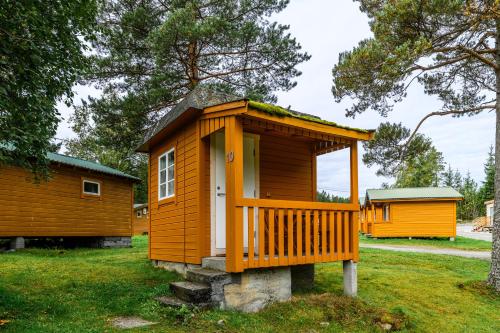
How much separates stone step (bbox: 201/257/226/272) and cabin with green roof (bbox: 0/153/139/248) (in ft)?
21.9

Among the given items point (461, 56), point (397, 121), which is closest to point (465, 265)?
point (397, 121)

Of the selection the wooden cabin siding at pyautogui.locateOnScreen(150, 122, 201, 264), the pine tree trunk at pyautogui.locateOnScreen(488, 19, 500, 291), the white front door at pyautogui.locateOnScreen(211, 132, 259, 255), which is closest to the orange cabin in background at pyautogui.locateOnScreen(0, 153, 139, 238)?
the wooden cabin siding at pyautogui.locateOnScreen(150, 122, 201, 264)

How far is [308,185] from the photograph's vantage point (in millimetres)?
8016

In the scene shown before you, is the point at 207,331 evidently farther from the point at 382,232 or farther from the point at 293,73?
the point at 382,232

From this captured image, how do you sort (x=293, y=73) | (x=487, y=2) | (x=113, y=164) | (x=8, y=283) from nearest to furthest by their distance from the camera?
(x=8, y=283)
(x=487, y=2)
(x=293, y=73)
(x=113, y=164)

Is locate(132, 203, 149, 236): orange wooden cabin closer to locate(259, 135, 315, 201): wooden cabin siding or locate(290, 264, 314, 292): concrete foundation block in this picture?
locate(259, 135, 315, 201): wooden cabin siding

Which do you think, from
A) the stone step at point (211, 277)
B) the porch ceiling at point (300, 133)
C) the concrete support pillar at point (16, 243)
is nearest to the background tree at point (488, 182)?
the porch ceiling at point (300, 133)

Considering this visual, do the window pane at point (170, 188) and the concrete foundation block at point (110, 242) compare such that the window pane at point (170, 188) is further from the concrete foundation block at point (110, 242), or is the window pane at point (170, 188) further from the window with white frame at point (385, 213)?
the window with white frame at point (385, 213)

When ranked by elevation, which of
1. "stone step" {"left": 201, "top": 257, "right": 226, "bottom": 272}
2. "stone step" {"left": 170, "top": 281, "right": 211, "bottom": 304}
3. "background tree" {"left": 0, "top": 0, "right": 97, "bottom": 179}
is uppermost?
"background tree" {"left": 0, "top": 0, "right": 97, "bottom": 179}

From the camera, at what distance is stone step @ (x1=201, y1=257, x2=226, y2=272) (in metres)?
5.57

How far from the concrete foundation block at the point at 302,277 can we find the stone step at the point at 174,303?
2.24 m

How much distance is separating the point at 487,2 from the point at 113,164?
28756mm

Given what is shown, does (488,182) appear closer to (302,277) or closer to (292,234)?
(302,277)

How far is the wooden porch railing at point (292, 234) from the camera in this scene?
17.3 feet
